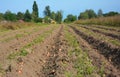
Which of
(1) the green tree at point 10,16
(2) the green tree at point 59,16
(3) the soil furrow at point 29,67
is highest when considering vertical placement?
(3) the soil furrow at point 29,67

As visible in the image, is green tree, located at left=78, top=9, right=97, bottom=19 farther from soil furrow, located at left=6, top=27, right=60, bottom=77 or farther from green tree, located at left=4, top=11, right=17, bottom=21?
soil furrow, located at left=6, top=27, right=60, bottom=77

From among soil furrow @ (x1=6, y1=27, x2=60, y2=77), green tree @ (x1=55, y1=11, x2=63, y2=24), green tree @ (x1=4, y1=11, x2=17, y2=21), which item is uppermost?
soil furrow @ (x1=6, y1=27, x2=60, y2=77)

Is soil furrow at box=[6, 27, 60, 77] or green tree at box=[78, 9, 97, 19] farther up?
soil furrow at box=[6, 27, 60, 77]

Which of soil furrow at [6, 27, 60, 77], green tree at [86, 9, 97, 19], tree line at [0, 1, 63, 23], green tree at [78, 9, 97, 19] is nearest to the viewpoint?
soil furrow at [6, 27, 60, 77]

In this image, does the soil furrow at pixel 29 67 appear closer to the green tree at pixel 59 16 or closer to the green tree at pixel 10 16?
the green tree at pixel 10 16

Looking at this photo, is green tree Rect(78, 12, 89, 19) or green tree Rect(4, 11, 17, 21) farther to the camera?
green tree Rect(78, 12, 89, 19)

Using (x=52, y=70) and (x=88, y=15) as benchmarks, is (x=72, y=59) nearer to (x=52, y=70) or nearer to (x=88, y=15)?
(x=52, y=70)

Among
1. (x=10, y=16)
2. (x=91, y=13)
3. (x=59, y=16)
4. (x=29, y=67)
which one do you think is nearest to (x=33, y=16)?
(x=10, y=16)

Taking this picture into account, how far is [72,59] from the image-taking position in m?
11.2

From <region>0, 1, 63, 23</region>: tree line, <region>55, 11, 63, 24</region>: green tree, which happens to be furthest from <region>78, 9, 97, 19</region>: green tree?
Answer: <region>0, 1, 63, 23</region>: tree line

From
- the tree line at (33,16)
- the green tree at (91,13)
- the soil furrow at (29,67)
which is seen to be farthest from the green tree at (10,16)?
the soil furrow at (29,67)

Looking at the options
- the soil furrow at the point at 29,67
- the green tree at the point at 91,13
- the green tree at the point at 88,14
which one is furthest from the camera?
the green tree at the point at 91,13

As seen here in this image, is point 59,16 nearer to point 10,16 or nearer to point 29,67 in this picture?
point 10,16

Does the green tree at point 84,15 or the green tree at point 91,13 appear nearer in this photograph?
the green tree at point 84,15
